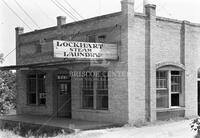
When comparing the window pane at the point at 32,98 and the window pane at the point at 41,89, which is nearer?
the window pane at the point at 41,89

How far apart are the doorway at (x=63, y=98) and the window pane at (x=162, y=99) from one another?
5.14m

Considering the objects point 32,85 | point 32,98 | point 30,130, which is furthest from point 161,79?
point 32,98

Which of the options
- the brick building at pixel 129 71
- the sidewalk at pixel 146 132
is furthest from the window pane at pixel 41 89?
the sidewalk at pixel 146 132

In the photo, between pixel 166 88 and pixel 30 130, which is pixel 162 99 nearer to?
pixel 166 88

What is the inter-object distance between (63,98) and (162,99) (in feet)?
18.9

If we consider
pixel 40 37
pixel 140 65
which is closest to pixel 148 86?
pixel 140 65

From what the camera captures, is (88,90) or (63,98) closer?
(88,90)

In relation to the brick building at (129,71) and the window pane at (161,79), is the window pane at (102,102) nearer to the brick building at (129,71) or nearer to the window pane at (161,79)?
the brick building at (129,71)

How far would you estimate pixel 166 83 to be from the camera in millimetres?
18078

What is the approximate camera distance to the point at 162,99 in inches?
707

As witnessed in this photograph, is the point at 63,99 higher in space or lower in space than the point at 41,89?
lower

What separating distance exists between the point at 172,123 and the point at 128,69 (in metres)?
3.32

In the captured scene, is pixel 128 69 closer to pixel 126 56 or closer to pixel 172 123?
pixel 126 56

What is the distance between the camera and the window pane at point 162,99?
17766 millimetres
